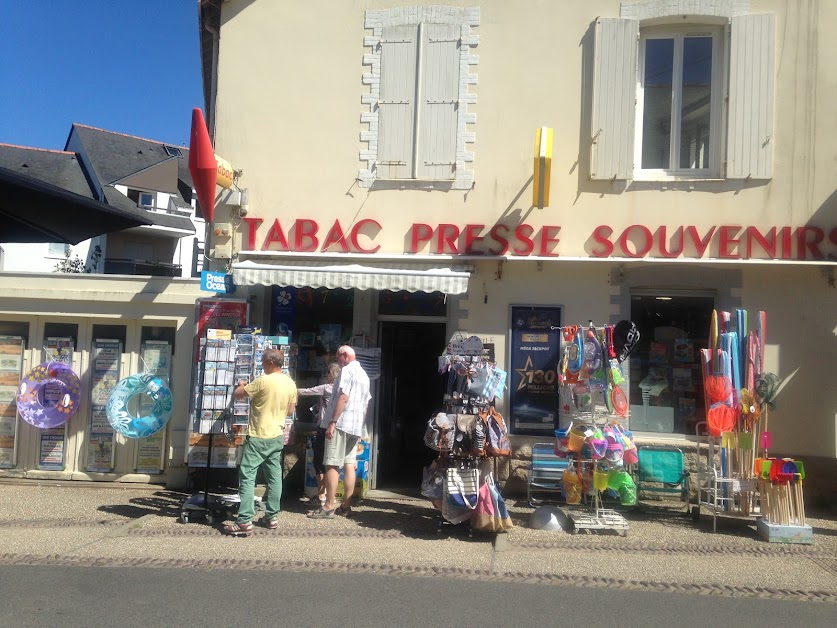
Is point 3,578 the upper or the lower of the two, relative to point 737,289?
lower

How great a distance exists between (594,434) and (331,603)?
10.3 feet

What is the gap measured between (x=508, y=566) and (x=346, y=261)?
4081 millimetres

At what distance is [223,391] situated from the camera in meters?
7.83

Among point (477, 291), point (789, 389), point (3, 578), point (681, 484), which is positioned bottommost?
point (3, 578)

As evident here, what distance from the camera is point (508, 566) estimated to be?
6.17 metres

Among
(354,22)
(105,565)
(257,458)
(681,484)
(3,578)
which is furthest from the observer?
(354,22)

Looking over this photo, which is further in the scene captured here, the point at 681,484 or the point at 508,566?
the point at 681,484

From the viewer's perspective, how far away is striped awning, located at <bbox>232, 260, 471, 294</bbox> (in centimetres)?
823

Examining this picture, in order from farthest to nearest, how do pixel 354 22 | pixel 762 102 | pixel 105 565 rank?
1. pixel 354 22
2. pixel 762 102
3. pixel 105 565

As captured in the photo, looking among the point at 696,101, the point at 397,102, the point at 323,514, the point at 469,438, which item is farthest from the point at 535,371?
the point at 696,101

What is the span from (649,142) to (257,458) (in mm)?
5502

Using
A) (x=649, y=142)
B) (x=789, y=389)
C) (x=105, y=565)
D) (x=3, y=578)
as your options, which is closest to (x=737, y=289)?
(x=789, y=389)

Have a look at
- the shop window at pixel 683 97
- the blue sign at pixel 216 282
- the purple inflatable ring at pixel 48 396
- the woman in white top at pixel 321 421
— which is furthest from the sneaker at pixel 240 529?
the shop window at pixel 683 97

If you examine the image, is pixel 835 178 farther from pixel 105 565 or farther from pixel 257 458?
pixel 105 565
